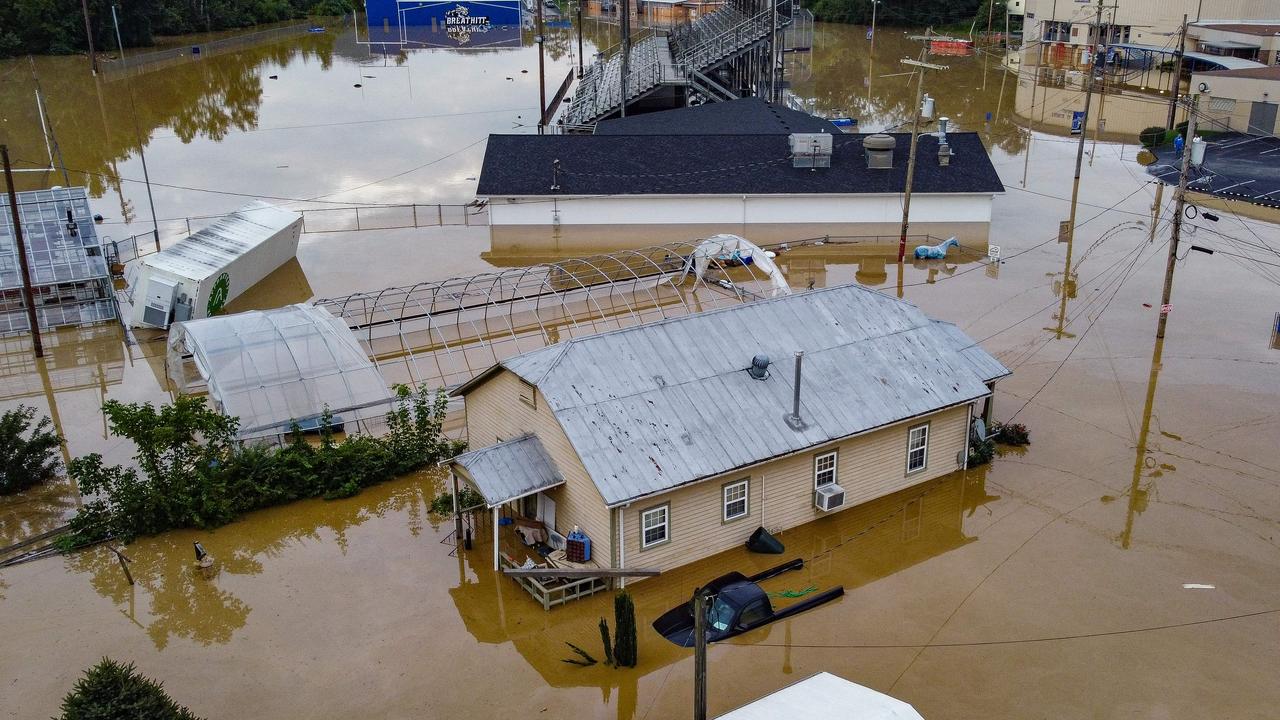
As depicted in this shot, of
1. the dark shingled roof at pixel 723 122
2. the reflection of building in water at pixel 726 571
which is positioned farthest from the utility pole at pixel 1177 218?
the dark shingled roof at pixel 723 122

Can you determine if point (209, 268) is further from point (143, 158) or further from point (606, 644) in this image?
point (606, 644)

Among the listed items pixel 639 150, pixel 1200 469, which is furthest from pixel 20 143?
pixel 1200 469

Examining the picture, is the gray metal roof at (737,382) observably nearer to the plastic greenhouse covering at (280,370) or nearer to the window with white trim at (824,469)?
the window with white trim at (824,469)

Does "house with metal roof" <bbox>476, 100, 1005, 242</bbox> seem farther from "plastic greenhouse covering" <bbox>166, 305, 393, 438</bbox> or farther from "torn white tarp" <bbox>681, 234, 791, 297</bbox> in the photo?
"plastic greenhouse covering" <bbox>166, 305, 393, 438</bbox>

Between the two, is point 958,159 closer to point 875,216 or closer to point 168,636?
point 875,216

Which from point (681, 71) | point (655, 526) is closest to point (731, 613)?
point (655, 526)

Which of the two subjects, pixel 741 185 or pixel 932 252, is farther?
pixel 741 185

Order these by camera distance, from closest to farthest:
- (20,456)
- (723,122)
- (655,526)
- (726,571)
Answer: (655,526) → (726,571) → (20,456) → (723,122)
